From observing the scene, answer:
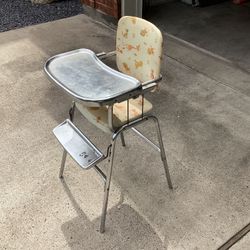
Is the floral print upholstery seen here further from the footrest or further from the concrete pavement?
the concrete pavement

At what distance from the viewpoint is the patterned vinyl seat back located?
1545 millimetres

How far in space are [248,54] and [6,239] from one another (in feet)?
9.14

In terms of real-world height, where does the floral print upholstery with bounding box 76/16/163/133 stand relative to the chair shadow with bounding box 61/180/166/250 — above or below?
above

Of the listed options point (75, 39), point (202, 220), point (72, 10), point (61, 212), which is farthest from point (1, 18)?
point (202, 220)

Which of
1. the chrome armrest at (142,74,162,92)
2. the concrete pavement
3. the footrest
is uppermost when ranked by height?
the chrome armrest at (142,74,162,92)

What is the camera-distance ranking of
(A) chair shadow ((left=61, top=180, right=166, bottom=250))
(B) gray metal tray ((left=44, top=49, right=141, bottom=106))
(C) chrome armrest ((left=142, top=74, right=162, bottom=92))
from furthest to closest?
(A) chair shadow ((left=61, top=180, right=166, bottom=250)) → (C) chrome armrest ((left=142, top=74, right=162, bottom=92)) → (B) gray metal tray ((left=44, top=49, right=141, bottom=106))

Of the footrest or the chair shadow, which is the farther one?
the chair shadow

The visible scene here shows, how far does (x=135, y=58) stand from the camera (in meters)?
1.69

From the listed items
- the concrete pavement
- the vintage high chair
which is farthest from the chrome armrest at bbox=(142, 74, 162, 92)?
the concrete pavement

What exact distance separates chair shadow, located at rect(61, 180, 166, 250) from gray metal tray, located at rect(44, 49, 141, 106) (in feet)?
2.39

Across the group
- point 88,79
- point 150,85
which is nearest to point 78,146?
point 88,79

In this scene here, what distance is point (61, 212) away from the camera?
5.91ft

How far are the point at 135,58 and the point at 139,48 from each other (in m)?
0.06

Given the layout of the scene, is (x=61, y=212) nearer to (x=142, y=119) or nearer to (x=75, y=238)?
(x=75, y=238)
